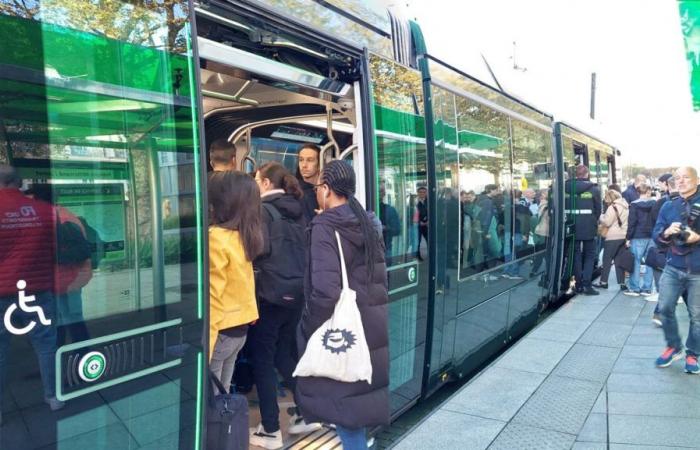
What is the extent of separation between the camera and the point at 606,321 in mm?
7480

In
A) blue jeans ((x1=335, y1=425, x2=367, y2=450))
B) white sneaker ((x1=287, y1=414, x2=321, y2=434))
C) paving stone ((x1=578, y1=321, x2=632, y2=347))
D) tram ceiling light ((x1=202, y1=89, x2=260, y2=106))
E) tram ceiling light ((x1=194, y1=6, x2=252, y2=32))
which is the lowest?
paving stone ((x1=578, y1=321, x2=632, y2=347))

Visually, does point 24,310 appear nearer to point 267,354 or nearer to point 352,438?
point 352,438

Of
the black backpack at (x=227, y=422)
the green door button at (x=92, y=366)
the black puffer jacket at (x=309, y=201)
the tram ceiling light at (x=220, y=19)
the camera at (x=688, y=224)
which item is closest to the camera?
the green door button at (x=92, y=366)

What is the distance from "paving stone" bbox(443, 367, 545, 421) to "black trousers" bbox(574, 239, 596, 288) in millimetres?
4969

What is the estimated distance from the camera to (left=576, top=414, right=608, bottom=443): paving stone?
12.8 ft

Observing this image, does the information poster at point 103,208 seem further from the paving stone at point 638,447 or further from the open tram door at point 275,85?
the paving stone at point 638,447

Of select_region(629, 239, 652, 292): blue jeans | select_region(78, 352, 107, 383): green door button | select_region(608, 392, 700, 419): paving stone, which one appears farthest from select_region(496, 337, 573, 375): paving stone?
select_region(78, 352, 107, 383): green door button

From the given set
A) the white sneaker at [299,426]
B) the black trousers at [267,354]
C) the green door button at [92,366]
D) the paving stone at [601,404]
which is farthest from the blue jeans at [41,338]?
the paving stone at [601,404]

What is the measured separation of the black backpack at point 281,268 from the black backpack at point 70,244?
1.51 metres

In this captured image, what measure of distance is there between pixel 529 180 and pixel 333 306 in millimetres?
5083

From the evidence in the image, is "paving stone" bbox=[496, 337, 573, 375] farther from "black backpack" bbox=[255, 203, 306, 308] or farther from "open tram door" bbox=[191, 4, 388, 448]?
"black backpack" bbox=[255, 203, 306, 308]

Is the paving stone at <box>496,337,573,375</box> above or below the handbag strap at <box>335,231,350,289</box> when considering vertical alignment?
below

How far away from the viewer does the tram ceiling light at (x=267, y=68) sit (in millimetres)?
2889

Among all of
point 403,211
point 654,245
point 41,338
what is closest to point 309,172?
point 403,211
